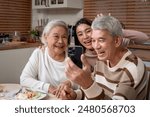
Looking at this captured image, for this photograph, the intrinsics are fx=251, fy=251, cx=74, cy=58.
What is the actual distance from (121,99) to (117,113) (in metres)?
0.12

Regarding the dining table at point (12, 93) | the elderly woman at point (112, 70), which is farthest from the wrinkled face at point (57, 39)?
the elderly woman at point (112, 70)

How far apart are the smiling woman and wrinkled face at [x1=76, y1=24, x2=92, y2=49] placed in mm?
2194

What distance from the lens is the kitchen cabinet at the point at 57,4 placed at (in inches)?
135

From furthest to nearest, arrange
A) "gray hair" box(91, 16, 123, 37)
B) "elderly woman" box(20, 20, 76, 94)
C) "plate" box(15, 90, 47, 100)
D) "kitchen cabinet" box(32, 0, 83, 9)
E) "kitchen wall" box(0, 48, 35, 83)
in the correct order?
"kitchen cabinet" box(32, 0, 83, 9)
"kitchen wall" box(0, 48, 35, 83)
"elderly woman" box(20, 20, 76, 94)
"plate" box(15, 90, 47, 100)
"gray hair" box(91, 16, 123, 37)

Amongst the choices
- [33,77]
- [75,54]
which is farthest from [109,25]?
[33,77]

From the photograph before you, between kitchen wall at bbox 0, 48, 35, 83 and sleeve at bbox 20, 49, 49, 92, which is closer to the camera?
sleeve at bbox 20, 49, 49, 92

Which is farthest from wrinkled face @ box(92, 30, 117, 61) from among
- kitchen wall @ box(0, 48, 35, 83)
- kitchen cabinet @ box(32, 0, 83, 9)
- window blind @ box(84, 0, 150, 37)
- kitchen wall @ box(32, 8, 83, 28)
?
kitchen wall @ box(32, 8, 83, 28)

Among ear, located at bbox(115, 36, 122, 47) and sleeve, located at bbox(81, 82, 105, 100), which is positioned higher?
ear, located at bbox(115, 36, 122, 47)

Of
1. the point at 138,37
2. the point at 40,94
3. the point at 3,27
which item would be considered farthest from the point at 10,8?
the point at 40,94

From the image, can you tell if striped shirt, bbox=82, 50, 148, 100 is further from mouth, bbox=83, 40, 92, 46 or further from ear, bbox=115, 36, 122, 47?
mouth, bbox=83, 40, 92, 46

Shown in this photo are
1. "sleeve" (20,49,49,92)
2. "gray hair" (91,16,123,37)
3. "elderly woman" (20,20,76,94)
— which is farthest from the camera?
"elderly woman" (20,20,76,94)

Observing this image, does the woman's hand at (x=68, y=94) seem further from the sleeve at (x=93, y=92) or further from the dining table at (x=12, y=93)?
the sleeve at (x=93, y=92)

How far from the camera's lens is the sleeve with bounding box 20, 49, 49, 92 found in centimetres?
159

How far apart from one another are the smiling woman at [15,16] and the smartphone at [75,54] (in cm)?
221
